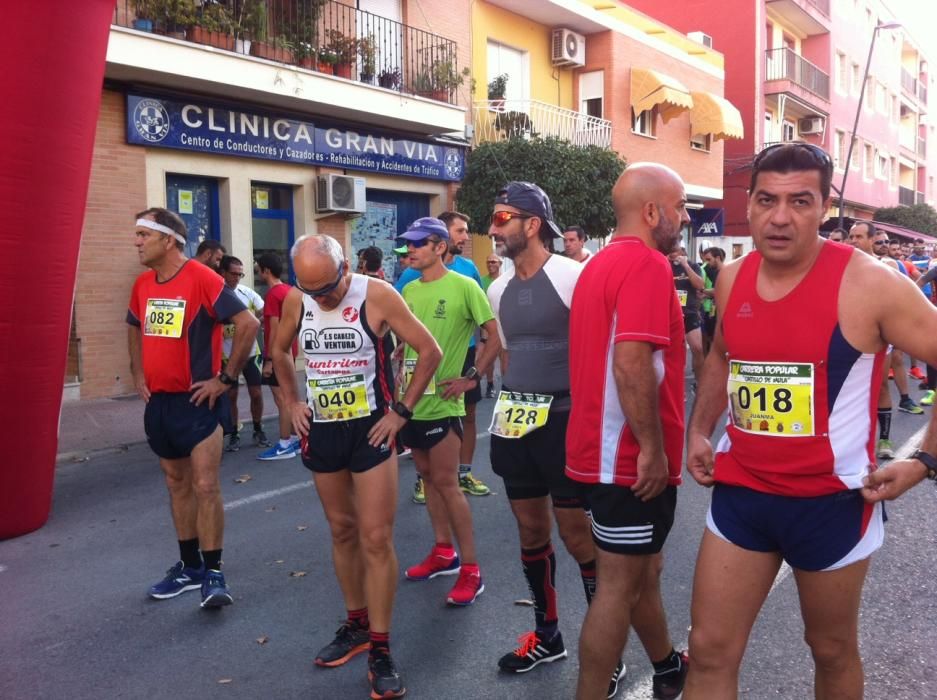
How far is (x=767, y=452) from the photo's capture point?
8.04ft

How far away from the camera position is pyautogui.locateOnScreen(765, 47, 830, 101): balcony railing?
31031 mm

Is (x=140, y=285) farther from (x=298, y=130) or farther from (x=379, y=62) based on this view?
(x=379, y=62)

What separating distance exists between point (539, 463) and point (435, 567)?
1.57 m

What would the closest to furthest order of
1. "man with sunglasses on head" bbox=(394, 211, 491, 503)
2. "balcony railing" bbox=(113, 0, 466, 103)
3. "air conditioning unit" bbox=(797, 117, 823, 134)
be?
"man with sunglasses on head" bbox=(394, 211, 491, 503) → "balcony railing" bbox=(113, 0, 466, 103) → "air conditioning unit" bbox=(797, 117, 823, 134)

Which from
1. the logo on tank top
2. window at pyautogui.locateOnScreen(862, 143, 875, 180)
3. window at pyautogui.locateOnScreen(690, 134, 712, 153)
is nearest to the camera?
the logo on tank top

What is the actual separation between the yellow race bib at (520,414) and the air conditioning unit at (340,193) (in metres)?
11.3

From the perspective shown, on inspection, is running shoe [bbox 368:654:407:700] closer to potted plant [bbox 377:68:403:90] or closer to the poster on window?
the poster on window

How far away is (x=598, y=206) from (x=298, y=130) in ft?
20.1

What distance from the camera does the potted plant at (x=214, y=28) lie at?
1177cm

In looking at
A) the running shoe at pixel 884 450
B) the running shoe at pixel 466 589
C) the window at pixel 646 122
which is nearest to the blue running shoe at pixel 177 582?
the running shoe at pixel 466 589

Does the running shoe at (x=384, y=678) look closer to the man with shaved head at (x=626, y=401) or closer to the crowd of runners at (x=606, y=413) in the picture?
the crowd of runners at (x=606, y=413)

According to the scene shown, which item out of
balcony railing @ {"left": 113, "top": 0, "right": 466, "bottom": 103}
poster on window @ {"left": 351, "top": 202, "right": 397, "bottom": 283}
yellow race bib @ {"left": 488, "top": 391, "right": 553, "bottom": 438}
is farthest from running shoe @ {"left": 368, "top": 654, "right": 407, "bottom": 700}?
poster on window @ {"left": 351, "top": 202, "right": 397, "bottom": 283}

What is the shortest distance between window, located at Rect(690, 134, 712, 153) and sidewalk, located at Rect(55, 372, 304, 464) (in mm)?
18600

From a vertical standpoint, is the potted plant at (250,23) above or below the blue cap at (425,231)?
above
